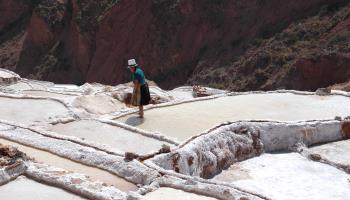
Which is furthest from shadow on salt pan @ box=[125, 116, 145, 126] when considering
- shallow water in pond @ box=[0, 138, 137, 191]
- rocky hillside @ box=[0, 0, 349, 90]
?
rocky hillside @ box=[0, 0, 349, 90]

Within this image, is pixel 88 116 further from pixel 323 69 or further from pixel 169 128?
pixel 323 69

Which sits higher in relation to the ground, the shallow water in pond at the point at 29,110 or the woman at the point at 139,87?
the woman at the point at 139,87

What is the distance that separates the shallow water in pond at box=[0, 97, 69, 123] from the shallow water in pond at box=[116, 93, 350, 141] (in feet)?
4.91

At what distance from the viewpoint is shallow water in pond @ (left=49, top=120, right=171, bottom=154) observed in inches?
332

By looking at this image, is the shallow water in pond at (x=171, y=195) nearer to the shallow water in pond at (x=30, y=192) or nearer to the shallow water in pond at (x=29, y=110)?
the shallow water in pond at (x=30, y=192)

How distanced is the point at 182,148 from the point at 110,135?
1.49 meters

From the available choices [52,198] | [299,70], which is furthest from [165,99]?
[299,70]

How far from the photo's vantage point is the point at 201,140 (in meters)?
8.59

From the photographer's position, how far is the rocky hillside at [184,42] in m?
27.2

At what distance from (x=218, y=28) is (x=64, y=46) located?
37.9 feet

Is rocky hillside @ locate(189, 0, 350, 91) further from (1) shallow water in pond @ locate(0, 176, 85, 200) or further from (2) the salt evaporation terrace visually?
(1) shallow water in pond @ locate(0, 176, 85, 200)

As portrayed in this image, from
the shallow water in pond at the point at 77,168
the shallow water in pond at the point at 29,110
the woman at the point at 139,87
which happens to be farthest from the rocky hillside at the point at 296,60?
the shallow water in pond at the point at 77,168

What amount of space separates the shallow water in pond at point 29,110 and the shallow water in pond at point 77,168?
7.19ft

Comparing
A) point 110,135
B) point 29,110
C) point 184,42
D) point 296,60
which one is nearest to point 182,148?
point 110,135
